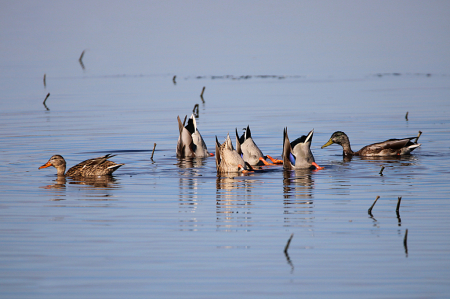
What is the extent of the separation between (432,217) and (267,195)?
275cm

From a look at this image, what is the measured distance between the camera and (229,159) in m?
12.5

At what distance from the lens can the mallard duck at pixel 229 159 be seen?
12492 mm

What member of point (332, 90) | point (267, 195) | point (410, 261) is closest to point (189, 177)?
point (267, 195)

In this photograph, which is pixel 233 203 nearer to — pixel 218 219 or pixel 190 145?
pixel 218 219

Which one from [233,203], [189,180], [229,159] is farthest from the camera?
[229,159]

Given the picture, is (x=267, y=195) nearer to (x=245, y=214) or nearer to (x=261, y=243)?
(x=245, y=214)

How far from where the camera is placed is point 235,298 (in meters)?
5.85

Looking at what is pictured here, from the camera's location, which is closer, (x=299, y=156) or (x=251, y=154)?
(x=299, y=156)

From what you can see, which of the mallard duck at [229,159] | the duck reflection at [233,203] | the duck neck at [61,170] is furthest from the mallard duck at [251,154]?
the duck neck at [61,170]

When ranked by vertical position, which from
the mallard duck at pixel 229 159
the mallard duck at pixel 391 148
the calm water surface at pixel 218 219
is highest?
the mallard duck at pixel 391 148

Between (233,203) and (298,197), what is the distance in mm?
1071

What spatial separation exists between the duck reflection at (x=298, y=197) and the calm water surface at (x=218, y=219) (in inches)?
1.2

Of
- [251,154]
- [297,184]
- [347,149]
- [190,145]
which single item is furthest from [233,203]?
[347,149]

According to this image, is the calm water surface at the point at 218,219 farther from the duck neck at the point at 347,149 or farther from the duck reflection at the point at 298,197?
the duck neck at the point at 347,149
